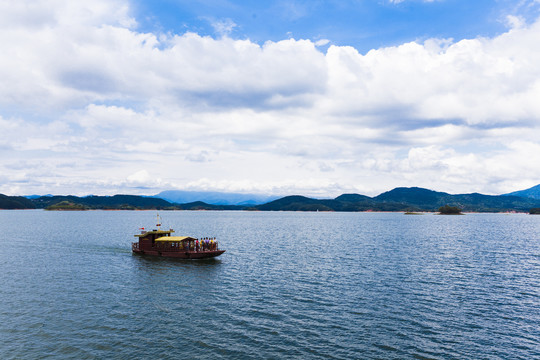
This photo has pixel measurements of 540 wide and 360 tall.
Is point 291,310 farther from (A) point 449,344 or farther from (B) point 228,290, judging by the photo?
(A) point 449,344

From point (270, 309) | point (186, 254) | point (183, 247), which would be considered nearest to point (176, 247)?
point (183, 247)

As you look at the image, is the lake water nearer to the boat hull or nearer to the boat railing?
the boat hull

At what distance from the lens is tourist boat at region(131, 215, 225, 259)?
235ft

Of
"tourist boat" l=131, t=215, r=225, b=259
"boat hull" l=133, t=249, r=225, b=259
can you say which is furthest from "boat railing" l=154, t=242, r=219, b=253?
"boat hull" l=133, t=249, r=225, b=259

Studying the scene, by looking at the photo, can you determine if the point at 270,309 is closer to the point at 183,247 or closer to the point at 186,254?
the point at 186,254

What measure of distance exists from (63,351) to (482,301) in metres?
45.4

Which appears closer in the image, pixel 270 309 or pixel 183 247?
pixel 270 309

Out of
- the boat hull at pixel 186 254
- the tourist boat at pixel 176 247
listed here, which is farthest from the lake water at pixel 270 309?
the tourist boat at pixel 176 247

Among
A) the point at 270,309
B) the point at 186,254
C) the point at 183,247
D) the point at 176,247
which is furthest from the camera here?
the point at 176,247

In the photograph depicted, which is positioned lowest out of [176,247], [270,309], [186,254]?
[270,309]

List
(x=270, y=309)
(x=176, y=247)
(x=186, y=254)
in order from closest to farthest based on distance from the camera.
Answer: (x=270, y=309) < (x=186, y=254) < (x=176, y=247)

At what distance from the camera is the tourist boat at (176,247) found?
235ft

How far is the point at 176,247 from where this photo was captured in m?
75.1

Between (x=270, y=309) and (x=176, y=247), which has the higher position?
(x=176, y=247)
